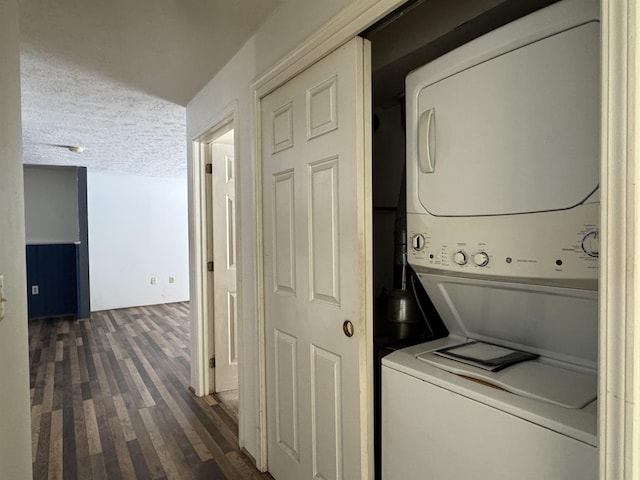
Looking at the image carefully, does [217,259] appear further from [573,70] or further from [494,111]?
[573,70]

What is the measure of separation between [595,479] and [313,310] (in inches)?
41.2

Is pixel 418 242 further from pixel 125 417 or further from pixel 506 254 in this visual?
pixel 125 417

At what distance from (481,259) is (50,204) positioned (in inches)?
268

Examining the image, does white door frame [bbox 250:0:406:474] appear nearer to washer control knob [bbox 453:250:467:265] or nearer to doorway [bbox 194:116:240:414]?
washer control knob [bbox 453:250:467:265]

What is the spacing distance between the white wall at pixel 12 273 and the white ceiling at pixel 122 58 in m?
0.60

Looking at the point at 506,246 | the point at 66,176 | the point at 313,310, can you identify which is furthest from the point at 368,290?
the point at 66,176

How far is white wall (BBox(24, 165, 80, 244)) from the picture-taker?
5852mm

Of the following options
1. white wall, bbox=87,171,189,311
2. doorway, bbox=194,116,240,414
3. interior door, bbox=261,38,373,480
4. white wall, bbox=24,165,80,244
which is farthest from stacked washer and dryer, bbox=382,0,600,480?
white wall, bbox=24,165,80,244

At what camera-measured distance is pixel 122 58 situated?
2.19 meters

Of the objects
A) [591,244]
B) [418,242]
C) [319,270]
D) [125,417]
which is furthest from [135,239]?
[591,244]

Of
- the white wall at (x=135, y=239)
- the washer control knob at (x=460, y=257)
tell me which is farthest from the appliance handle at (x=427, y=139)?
the white wall at (x=135, y=239)

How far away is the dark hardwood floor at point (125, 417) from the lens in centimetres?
207

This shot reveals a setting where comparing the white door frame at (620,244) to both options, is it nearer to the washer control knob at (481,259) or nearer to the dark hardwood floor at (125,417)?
the washer control knob at (481,259)

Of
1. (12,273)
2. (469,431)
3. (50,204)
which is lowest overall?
(469,431)
